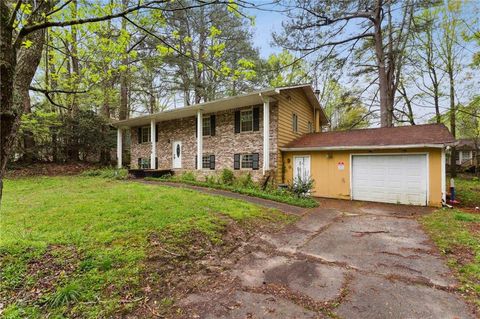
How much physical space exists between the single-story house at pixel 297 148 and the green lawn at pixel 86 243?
503 cm

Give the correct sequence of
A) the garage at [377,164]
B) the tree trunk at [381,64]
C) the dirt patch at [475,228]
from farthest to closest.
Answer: the tree trunk at [381,64], the garage at [377,164], the dirt patch at [475,228]

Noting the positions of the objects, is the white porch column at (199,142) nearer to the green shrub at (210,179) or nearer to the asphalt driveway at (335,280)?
the green shrub at (210,179)

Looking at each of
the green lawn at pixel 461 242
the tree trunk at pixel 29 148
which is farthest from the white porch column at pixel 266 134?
the tree trunk at pixel 29 148

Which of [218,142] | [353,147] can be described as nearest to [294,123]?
[353,147]

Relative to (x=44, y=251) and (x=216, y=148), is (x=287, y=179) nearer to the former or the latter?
(x=216, y=148)

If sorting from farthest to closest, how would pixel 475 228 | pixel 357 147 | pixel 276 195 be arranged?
pixel 357 147, pixel 276 195, pixel 475 228

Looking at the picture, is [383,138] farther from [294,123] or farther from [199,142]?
[199,142]

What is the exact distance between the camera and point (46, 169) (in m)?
14.7

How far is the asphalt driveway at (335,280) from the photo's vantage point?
2.65 metres

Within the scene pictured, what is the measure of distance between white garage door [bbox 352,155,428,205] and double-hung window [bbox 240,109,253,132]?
5.01 meters

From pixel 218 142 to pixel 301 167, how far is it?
4677mm

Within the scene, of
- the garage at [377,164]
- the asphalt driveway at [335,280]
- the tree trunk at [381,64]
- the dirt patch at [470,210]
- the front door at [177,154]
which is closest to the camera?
the asphalt driveway at [335,280]

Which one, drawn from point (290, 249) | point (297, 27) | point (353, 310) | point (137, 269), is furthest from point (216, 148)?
point (353, 310)

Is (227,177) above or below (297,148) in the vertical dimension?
below
